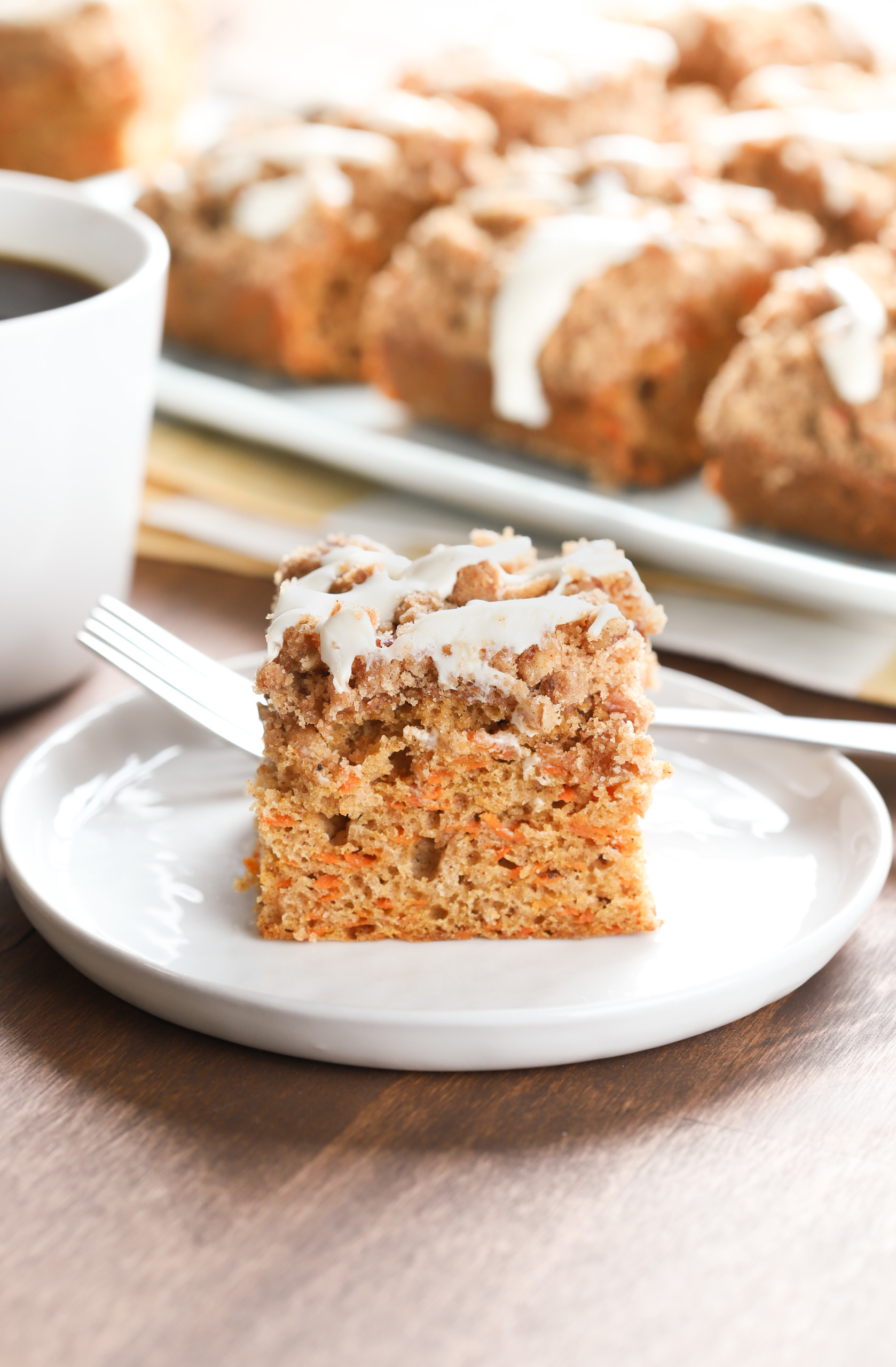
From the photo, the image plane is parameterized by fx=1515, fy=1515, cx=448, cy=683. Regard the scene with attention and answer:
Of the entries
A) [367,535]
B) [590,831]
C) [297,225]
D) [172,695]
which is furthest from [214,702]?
[297,225]

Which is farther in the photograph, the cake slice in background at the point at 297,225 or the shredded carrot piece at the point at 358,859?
Answer: the cake slice in background at the point at 297,225

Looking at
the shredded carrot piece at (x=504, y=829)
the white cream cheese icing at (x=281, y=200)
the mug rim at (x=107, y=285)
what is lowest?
the shredded carrot piece at (x=504, y=829)

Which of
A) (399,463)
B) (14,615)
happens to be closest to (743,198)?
(399,463)

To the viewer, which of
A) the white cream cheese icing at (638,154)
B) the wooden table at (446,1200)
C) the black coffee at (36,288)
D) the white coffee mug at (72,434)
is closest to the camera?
the wooden table at (446,1200)

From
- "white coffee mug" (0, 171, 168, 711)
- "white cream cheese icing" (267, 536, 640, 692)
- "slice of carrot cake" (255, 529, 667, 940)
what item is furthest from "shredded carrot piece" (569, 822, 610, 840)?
"white coffee mug" (0, 171, 168, 711)

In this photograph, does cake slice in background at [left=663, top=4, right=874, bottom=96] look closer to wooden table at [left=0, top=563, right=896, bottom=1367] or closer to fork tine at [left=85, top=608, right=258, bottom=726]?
Result: fork tine at [left=85, top=608, right=258, bottom=726]

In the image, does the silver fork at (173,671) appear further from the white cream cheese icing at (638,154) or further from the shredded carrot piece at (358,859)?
the white cream cheese icing at (638,154)

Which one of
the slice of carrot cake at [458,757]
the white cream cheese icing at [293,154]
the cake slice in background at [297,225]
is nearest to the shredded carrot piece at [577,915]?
the slice of carrot cake at [458,757]
